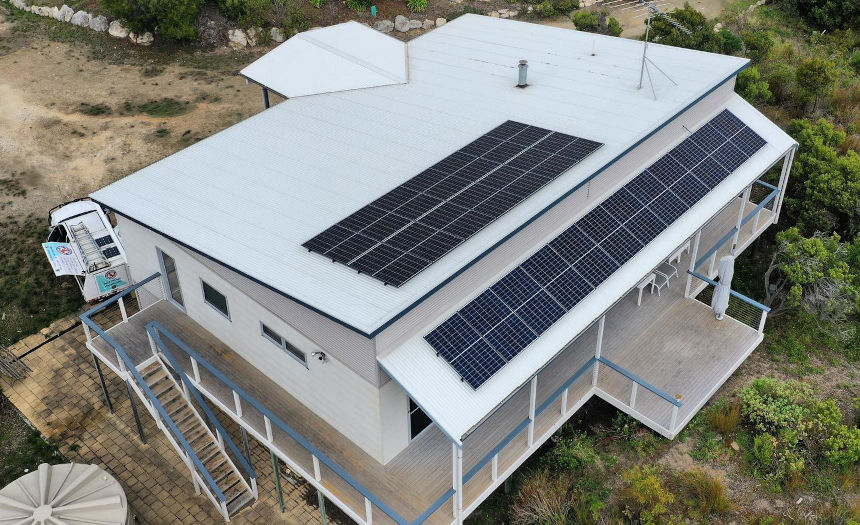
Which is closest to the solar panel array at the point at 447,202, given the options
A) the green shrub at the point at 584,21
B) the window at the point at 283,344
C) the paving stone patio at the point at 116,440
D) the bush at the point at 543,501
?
the window at the point at 283,344

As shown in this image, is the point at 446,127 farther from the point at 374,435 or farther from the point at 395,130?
the point at 374,435

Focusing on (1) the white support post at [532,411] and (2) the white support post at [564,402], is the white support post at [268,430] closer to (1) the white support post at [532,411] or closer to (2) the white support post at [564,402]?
(1) the white support post at [532,411]

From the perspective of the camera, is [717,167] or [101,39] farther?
[101,39]

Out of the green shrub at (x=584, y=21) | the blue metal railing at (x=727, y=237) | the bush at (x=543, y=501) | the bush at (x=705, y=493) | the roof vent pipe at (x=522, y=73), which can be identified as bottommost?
the bush at (x=543, y=501)

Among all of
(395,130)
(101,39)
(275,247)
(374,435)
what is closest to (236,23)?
(101,39)

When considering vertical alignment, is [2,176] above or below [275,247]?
below
